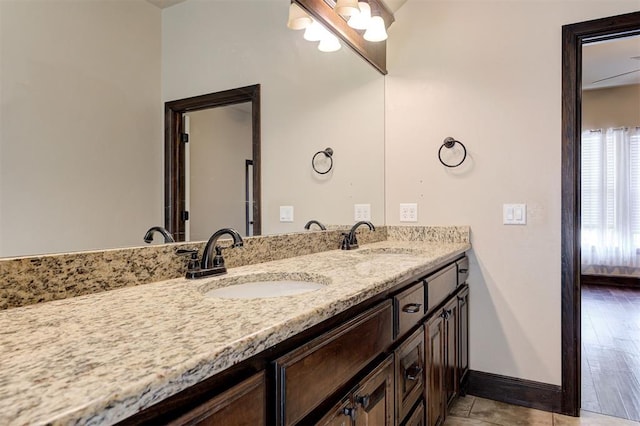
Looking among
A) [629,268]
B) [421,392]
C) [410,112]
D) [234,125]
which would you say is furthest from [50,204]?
[629,268]

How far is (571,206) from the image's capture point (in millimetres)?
2029

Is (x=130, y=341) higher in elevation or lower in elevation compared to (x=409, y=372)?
higher

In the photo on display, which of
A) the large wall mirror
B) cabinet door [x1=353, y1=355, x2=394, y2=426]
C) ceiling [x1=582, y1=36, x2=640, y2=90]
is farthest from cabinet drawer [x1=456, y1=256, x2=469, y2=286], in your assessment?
ceiling [x1=582, y1=36, x2=640, y2=90]

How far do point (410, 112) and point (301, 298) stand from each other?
1.86 metres

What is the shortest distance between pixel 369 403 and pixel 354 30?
1892mm

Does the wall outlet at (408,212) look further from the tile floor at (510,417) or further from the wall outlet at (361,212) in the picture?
the tile floor at (510,417)

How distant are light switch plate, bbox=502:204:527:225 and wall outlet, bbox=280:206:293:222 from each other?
1222 mm

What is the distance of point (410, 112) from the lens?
96.5 inches

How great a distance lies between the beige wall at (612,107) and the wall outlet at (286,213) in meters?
5.20

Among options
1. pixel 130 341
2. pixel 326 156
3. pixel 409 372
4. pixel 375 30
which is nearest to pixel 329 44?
pixel 375 30

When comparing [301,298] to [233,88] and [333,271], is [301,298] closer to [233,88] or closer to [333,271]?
[333,271]

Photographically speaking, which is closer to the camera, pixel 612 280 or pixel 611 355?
pixel 611 355

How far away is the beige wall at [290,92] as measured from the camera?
4.34 feet

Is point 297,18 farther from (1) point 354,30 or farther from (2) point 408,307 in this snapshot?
(2) point 408,307
